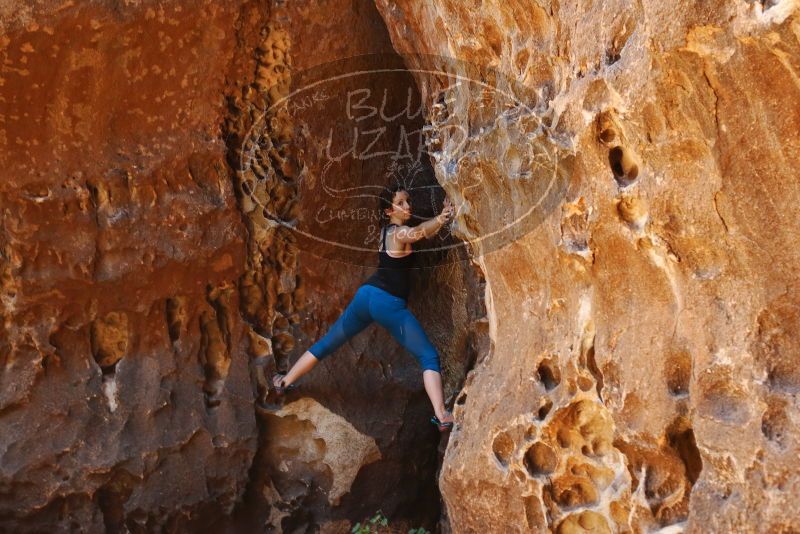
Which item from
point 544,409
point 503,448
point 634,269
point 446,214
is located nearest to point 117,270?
point 446,214

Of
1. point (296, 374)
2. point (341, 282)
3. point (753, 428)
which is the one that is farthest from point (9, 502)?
point (753, 428)

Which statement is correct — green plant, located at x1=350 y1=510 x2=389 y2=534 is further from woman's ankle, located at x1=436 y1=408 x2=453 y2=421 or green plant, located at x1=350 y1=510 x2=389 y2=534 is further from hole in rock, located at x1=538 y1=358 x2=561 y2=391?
hole in rock, located at x1=538 y1=358 x2=561 y2=391

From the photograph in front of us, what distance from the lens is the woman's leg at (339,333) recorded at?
4.04 meters

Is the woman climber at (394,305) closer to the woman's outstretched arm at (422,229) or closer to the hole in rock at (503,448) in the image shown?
the woman's outstretched arm at (422,229)

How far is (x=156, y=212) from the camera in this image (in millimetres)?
4098

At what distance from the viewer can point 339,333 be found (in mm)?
4094

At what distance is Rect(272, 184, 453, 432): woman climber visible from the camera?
3902mm

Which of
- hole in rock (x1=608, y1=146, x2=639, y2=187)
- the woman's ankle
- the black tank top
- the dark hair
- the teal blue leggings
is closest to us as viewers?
hole in rock (x1=608, y1=146, x2=639, y2=187)

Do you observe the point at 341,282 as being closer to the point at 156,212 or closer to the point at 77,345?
the point at 156,212

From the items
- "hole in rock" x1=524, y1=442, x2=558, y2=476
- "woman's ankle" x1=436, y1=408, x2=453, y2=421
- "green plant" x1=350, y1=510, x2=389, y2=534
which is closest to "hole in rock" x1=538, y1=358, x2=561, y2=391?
"hole in rock" x1=524, y1=442, x2=558, y2=476

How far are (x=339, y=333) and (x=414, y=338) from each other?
0.37 m

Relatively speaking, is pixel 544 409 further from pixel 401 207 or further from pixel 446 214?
pixel 401 207

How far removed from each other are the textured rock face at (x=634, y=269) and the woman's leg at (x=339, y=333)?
59 cm

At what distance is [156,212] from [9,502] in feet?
4.53
